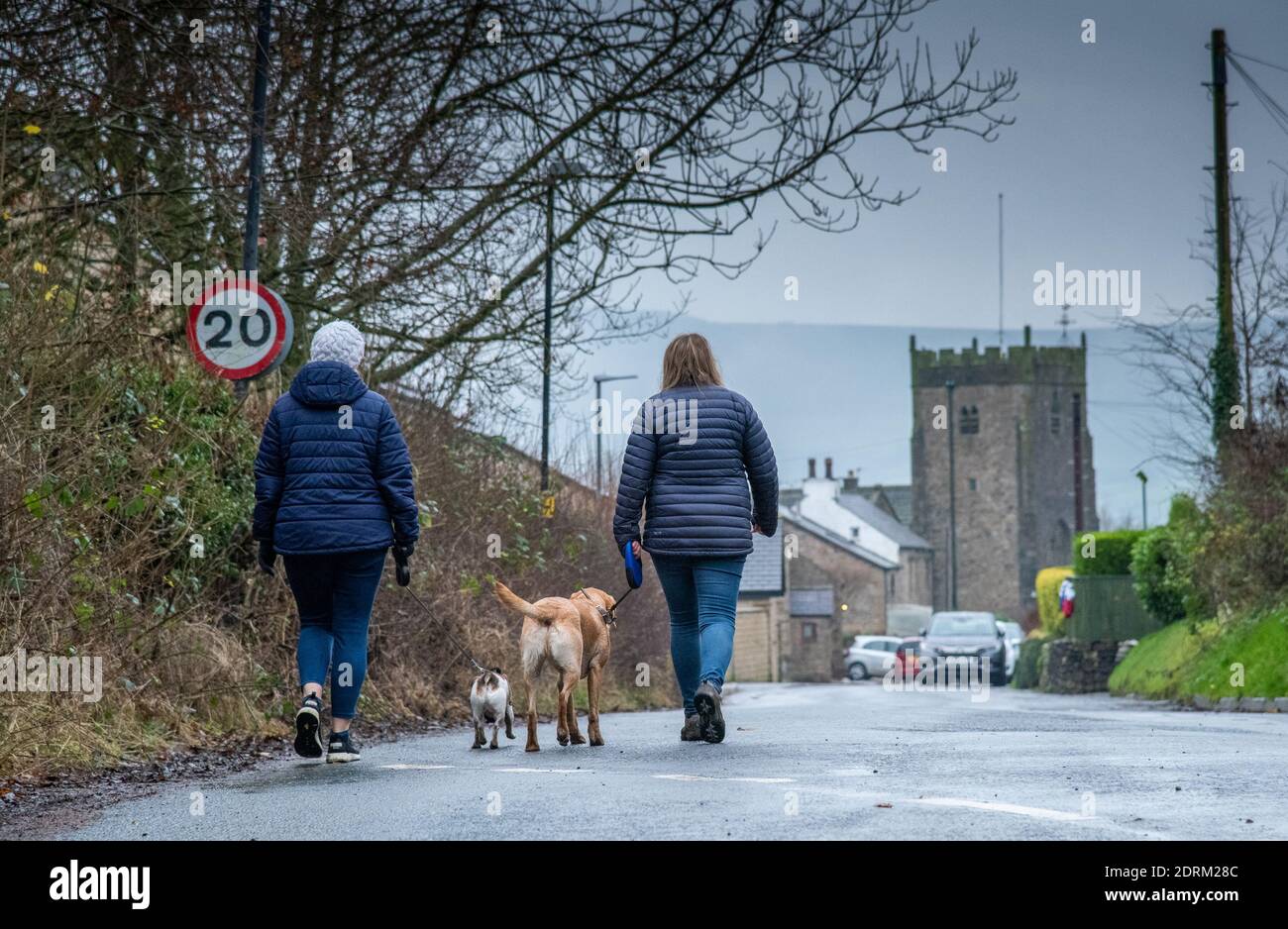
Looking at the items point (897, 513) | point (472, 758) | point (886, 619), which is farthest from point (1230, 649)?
point (897, 513)

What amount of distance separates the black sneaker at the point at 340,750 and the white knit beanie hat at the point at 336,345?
190cm

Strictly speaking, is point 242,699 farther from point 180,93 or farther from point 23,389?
point 180,93

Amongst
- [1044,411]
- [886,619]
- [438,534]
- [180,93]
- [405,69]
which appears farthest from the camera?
[1044,411]

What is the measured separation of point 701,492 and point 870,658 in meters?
61.6

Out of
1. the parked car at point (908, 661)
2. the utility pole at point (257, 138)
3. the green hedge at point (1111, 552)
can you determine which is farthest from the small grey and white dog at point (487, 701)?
the parked car at point (908, 661)

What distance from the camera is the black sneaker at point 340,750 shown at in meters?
8.91

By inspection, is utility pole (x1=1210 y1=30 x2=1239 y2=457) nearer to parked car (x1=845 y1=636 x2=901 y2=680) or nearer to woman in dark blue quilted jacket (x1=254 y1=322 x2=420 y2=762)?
woman in dark blue quilted jacket (x1=254 y1=322 x2=420 y2=762)

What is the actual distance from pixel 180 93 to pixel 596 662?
549cm

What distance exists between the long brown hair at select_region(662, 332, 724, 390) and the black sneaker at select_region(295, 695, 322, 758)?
2.63m

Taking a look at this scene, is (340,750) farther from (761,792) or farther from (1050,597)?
(1050,597)

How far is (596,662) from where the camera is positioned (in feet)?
34.0

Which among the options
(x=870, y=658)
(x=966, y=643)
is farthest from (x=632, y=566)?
(x=870, y=658)

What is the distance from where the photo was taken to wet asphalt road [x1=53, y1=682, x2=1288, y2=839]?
589 cm

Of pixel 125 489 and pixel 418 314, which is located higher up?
pixel 418 314
